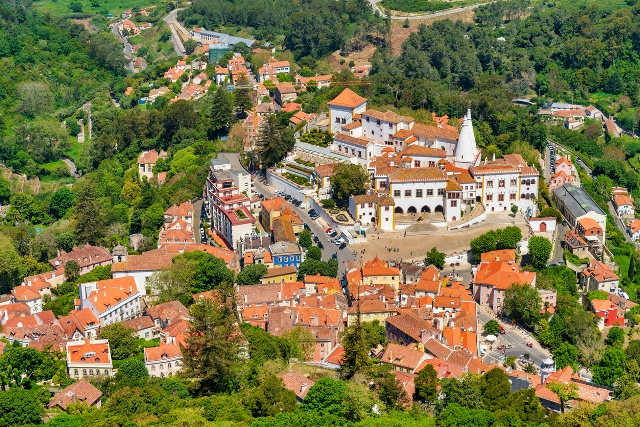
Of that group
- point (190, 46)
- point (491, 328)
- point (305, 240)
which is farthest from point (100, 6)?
point (491, 328)

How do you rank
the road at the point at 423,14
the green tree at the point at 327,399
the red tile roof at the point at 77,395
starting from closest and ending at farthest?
the green tree at the point at 327,399, the red tile roof at the point at 77,395, the road at the point at 423,14

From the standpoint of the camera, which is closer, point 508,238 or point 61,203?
point 508,238

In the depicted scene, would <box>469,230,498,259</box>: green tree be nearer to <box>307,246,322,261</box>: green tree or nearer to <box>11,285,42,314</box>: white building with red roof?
<box>307,246,322,261</box>: green tree

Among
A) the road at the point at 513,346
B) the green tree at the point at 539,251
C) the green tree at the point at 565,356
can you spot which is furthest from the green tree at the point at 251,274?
the green tree at the point at 565,356

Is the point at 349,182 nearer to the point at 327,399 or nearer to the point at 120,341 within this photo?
the point at 120,341

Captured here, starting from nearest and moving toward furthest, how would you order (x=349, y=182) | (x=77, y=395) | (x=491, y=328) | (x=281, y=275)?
1. (x=77, y=395)
2. (x=491, y=328)
3. (x=281, y=275)
4. (x=349, y=182)

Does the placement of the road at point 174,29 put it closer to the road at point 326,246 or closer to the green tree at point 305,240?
the road at point 326,246

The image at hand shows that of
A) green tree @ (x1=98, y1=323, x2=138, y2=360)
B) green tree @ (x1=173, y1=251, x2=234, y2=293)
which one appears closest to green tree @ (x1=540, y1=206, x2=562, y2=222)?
green tree @ (x1=173, y1=251, x2=234, y2=293)
